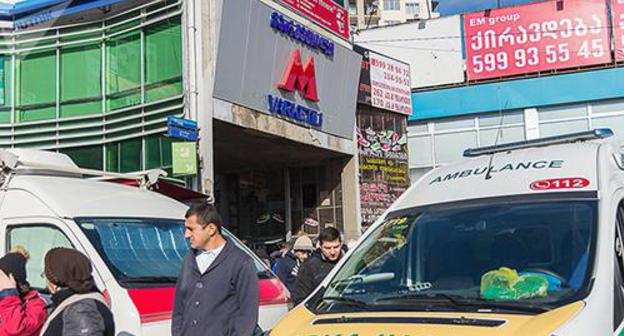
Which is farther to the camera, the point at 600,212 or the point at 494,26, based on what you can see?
the point at 494,26

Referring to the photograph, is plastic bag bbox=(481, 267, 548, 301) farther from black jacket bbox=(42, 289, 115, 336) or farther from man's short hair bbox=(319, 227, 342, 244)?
man's short hair bbox=(319, 227, 342, 244)

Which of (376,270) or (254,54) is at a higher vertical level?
(254,54)

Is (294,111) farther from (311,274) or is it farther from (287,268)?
(311,274)

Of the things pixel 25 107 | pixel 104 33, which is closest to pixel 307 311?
pixel 104 33

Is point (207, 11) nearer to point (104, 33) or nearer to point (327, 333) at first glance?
point (104, 33)

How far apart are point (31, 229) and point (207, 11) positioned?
32.0 feet

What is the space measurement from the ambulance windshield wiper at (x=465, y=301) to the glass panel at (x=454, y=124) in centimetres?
2528

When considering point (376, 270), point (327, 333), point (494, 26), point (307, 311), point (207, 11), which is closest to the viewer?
point (327, 333)

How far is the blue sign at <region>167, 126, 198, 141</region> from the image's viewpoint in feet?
44.2

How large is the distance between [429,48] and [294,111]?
15279 millimetres

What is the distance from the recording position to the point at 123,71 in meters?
15.8

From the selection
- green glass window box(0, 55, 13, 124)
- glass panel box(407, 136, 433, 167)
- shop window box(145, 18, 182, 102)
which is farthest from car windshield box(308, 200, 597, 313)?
glass panel box(407, 136, 433, 167)

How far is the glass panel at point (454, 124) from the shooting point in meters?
28.1

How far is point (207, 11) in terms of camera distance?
A: 14.6 m
